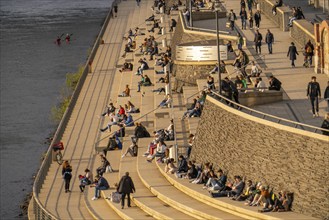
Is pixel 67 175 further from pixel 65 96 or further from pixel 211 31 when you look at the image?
pixel 65 96

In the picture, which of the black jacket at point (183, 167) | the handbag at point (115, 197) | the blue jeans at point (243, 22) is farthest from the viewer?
the blue jeans at point (243, 22)

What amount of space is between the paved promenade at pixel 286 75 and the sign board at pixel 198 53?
1.69m

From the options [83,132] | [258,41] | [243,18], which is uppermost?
[258,41]

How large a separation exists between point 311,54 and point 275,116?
12554 mm

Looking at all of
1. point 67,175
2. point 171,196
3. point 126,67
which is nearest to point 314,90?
point 171,196

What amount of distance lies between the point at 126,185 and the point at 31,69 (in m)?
57.5

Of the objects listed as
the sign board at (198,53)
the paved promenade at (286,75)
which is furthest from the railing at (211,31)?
the sign board at (198,53)

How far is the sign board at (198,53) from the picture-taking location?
66.3 meters

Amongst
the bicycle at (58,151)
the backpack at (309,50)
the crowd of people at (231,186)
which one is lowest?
the bicycle at (58,151)

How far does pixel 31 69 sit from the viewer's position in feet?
345

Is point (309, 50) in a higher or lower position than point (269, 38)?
higher

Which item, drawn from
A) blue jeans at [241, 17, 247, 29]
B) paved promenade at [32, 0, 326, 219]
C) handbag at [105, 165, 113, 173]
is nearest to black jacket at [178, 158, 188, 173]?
paved promenade at [32, 0, 326, 219]

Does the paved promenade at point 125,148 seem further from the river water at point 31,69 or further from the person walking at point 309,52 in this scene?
the river water at point 31,69

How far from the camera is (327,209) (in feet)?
141
